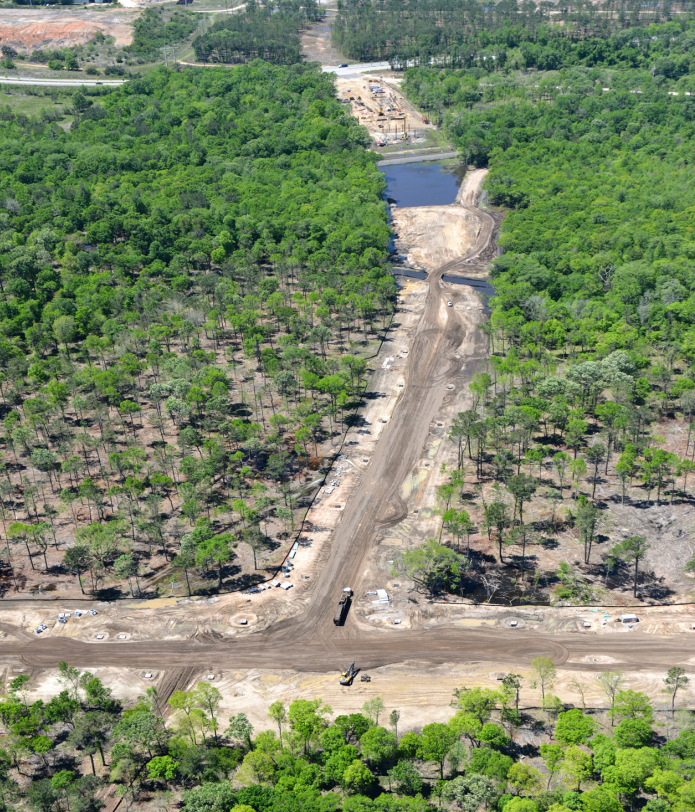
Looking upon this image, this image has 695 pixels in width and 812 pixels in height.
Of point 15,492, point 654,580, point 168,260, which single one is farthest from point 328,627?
point 168,260

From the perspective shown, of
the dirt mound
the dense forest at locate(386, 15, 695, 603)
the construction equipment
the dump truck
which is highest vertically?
the dirt mound

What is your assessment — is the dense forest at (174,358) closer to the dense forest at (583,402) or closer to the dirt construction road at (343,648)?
the dirt construction road at (343,648)

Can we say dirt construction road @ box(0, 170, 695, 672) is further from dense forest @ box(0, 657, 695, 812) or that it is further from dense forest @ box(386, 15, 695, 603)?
dense forest @ box(386, 15, 695, 603)

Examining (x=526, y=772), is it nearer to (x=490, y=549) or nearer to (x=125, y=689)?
(x=490, y=549)

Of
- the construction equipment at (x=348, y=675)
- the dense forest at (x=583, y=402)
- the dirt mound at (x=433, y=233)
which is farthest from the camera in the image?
the dirt mound at (x=433, y=233)

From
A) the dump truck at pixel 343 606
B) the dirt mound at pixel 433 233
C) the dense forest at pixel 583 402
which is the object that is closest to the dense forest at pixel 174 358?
the dirt mound at pixel 433 233

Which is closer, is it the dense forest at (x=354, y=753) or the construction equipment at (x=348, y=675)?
the dense forest at (x=354, y=753)

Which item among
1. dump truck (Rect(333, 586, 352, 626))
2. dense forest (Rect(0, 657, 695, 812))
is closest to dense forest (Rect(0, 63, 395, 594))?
dump truck (Rect(333, 586, 352, 626))
